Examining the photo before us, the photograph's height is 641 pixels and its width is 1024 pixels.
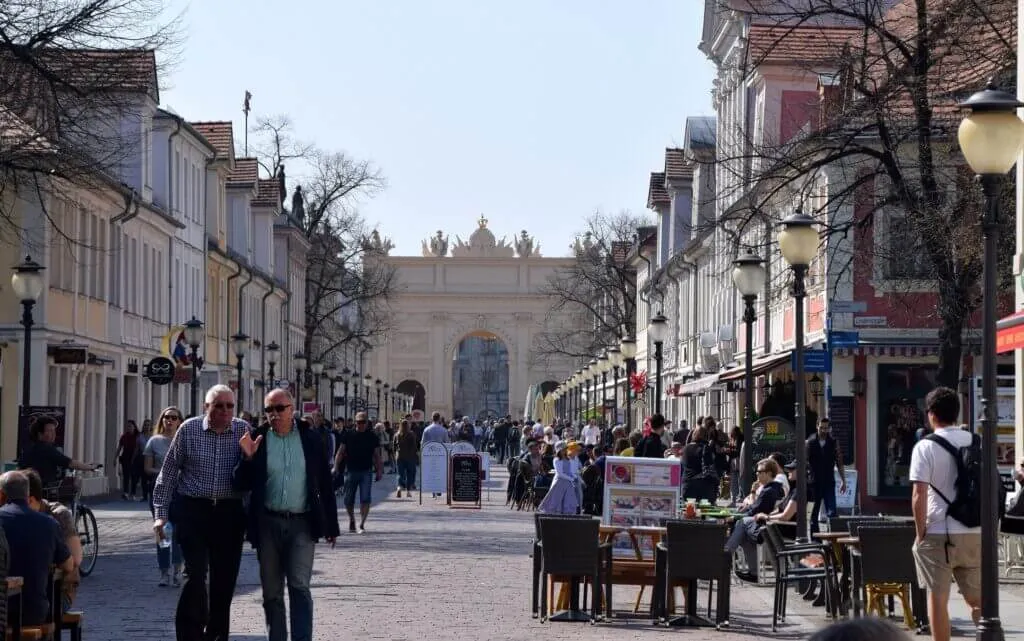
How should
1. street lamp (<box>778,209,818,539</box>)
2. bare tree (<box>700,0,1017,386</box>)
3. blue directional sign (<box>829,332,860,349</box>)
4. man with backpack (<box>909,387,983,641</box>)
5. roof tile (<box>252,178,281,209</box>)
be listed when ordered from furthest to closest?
1. roof tile (<box>252,178,281,209</box>)
2. blue directional sign (<box>829,332,860,349</box>)
3. bare tree (<box>700,0,1017,386</box>)
4. street lamp (<box>778,209,818,539</box>)
5. man with backpack (<box>909,387,983,641</box>)

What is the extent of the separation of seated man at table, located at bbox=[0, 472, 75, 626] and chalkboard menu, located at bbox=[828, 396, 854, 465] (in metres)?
26.2

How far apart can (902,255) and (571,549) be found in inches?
570

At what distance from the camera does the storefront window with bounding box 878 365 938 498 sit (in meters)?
35.7

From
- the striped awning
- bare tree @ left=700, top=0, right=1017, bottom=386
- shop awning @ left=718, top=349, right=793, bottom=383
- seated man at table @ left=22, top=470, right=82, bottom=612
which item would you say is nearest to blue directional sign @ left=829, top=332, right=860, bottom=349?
bare tree @ left=700, top=0, right=1017, bottom=386

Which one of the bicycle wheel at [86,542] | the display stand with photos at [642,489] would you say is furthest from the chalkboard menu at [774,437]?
the bicycle wheel at [86,542]

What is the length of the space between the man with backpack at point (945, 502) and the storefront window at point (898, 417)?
79.1 ft

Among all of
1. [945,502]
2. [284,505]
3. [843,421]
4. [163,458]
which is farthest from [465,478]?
[945,502]

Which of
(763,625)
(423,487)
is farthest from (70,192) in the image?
(763,625)

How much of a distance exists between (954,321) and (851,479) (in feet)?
17.1

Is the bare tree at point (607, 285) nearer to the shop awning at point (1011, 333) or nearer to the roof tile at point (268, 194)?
the roof tile at point (268, 194)

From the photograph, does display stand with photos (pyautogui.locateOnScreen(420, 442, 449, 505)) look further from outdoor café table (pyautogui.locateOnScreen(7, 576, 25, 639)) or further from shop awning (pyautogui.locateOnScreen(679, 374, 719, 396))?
outdoor café table (pyautogui.locateOnScreen(7, 576, 25, 639))

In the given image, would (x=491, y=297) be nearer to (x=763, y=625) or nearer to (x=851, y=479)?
(x=851, y=479)

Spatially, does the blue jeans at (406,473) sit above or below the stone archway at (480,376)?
below

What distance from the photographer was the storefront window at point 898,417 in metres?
35.7
